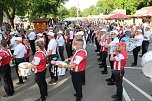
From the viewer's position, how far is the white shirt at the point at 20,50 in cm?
857

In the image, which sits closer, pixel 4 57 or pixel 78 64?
pixel 78 64

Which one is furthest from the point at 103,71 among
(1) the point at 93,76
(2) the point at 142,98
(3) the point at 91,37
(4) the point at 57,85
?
(3) the point at 91,37

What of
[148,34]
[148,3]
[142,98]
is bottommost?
[142,98]

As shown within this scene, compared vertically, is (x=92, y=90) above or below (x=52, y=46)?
below

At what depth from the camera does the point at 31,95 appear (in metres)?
8.15

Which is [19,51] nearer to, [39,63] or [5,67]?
[5,67]

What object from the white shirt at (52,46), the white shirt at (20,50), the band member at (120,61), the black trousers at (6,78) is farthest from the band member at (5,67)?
the band member at (120,61)

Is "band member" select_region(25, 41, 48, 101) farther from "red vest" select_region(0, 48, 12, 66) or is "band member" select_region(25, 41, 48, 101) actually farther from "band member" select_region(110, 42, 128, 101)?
"band member" select_region(110, 42, 128, 101)

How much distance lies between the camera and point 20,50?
8641 millimetres

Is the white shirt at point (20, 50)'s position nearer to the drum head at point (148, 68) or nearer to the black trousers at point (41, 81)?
the black trousers at point (41, 81)

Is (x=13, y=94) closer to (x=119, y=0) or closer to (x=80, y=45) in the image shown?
(x=80, y=45)

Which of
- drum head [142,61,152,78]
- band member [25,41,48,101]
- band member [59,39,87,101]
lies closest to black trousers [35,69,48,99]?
band member [25,41,48,101]

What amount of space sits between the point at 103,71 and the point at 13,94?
4.14 meters

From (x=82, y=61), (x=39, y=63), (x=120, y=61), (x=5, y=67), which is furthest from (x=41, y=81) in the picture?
(x=120, y=61)
